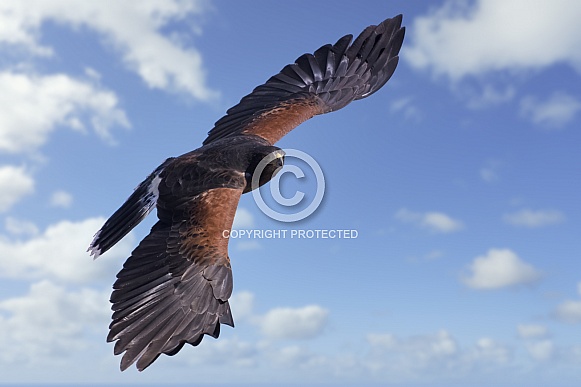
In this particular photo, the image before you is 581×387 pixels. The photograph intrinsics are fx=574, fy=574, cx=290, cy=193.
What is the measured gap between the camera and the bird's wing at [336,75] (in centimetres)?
1048

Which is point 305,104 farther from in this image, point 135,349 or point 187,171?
point 135,349

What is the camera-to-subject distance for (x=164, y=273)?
6.59 m

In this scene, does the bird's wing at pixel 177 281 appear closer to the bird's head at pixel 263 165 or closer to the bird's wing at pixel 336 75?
the bird's head at pixel 263 165

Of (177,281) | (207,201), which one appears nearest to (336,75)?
(207,201)

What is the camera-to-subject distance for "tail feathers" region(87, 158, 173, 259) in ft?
26.0

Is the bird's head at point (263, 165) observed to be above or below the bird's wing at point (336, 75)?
below

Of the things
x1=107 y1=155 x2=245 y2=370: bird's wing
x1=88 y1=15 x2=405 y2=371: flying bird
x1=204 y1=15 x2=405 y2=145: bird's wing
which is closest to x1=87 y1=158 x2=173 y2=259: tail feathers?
x1=88 y1=15 x2=405 y2=371: flying bird

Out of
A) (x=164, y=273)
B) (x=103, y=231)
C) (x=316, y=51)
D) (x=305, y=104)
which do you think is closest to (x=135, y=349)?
(x=164, y=273)

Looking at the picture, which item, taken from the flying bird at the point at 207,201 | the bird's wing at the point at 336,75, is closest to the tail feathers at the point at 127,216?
the flying bird at the point at 207,201

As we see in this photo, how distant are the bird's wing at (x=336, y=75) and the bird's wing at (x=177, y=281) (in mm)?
3502

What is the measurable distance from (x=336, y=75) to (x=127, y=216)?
16.1ft

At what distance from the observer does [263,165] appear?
8.07 metres

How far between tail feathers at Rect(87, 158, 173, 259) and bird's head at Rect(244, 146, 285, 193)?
50.9 inches

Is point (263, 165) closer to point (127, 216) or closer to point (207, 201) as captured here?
point (207, 201)
